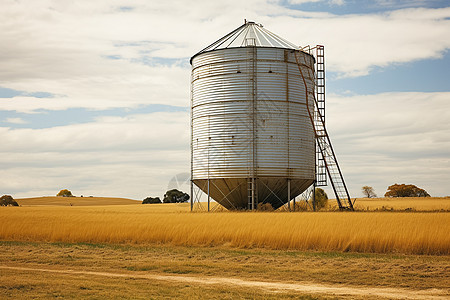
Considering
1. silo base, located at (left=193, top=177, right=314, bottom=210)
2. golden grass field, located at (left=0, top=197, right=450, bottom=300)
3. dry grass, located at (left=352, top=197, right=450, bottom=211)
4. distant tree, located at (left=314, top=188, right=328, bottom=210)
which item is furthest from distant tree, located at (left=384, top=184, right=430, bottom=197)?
golden grass field, located at (left=0, top=197, right=450, bottom=300)

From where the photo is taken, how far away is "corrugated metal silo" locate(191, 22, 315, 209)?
38.0 meters

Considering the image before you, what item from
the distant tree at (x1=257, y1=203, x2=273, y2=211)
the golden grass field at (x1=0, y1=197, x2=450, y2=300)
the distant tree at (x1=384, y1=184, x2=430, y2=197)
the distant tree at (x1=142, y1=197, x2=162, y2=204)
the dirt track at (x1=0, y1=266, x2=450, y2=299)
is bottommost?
the dirt track at (x1=0, y1=266, x2=450, y2=299)

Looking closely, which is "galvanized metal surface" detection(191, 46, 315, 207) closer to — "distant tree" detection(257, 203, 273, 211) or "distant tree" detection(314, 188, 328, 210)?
"distant tree" detection(257, 203, 273, 211)

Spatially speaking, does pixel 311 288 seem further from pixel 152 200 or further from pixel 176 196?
pixel 152 200

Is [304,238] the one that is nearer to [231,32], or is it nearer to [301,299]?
[301,299]

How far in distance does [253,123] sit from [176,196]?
57.7 m

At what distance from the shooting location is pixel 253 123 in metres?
38.0

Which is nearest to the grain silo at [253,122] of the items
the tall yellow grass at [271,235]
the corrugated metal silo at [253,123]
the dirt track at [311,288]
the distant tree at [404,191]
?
the corrugated metal silo at [253,123]

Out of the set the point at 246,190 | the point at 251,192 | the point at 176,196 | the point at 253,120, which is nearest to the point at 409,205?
the point at 251,192

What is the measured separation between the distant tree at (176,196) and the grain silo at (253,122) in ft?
178

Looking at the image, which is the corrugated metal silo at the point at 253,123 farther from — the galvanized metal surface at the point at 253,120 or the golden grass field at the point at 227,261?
the golden grass field at the point at 227,261

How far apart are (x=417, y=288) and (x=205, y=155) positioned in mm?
27319

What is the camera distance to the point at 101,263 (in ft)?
54.2

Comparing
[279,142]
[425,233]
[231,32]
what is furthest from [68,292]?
[231,32]
